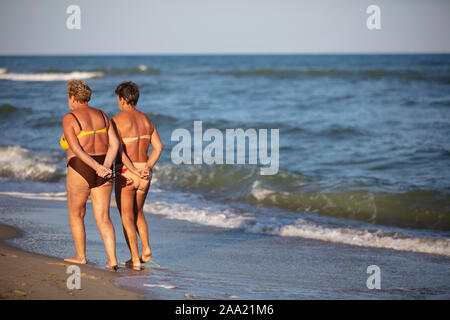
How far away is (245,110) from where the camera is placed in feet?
64.2

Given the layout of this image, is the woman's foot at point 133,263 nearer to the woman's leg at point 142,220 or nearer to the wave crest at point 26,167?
the woman's leg at point 142,220

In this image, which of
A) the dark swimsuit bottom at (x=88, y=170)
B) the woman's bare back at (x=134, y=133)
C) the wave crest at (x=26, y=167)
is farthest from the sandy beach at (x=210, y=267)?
the wave crest at (x=26, y=167)

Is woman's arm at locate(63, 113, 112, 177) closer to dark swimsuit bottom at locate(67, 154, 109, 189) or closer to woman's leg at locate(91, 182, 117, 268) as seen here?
dark swimsuit bottom at locate(67, 154, 109, 189)

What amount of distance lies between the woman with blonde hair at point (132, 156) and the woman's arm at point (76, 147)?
1.35 feet

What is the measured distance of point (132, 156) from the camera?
4.98m

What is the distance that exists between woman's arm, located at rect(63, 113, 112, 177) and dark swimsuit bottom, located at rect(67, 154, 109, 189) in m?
0.08

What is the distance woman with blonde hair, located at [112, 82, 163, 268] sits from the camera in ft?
16.2

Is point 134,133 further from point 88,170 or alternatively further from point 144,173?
point 88,170

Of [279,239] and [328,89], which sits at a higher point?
[328,89]

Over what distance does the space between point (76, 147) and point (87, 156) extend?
→ 0.38 feet

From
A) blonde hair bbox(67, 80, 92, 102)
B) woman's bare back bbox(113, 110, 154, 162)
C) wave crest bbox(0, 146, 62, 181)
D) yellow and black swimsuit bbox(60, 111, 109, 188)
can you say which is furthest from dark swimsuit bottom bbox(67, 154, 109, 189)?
wave crest bbox(0, 146, 62, 181)

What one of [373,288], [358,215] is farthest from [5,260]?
[358,215]
